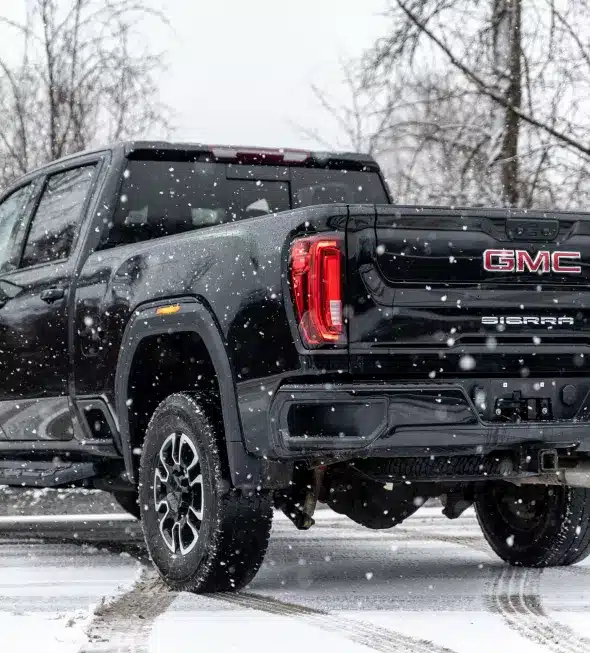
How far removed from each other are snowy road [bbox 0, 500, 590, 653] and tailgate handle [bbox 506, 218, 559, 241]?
55.7 inches

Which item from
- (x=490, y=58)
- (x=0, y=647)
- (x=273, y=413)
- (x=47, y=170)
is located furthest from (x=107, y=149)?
(x=490, y=58)

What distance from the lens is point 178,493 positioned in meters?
5.66

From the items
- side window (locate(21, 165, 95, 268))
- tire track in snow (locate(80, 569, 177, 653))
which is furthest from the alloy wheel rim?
side window (locate(21, 165, 95, 268))

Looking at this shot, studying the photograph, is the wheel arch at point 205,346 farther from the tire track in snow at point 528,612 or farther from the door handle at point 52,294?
→ the tire track in snow at point 528,612

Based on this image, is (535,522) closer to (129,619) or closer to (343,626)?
(343,626)

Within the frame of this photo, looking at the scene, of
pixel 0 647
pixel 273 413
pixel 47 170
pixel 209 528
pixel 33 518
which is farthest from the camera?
pixel 33 518

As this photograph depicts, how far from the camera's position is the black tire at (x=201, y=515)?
5301mm

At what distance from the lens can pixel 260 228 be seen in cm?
512

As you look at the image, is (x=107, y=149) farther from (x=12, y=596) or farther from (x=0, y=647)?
(x=0, y=647)

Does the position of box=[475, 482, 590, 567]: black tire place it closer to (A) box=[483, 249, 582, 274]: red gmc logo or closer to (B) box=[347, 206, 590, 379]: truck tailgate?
(B) box=[347, 206, 590, 379]: truck tailgate

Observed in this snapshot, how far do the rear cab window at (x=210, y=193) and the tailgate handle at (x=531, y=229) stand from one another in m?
2.19

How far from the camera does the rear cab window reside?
673 cm

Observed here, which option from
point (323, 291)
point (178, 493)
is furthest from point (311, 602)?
point (323, 291)

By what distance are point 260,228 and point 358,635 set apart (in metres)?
1.54
